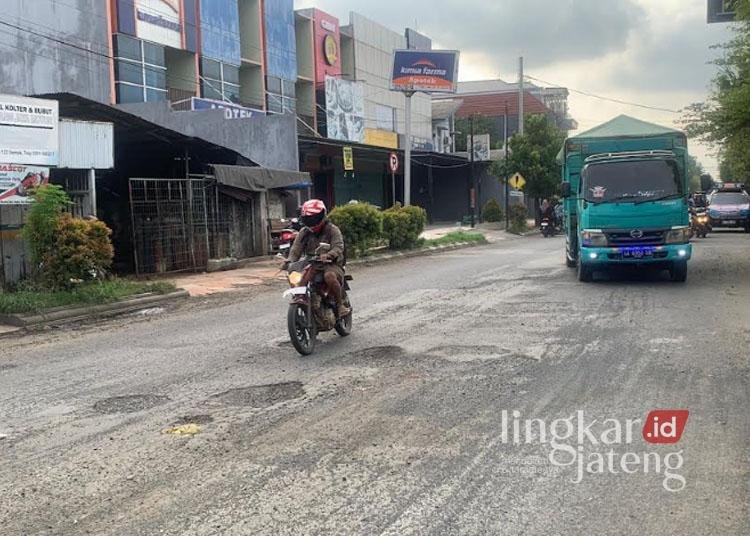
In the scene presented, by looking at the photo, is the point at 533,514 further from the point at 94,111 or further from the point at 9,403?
the point at 94,111

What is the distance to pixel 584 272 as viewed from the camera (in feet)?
44.7

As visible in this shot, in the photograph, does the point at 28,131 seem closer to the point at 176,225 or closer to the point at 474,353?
the point at 176,225

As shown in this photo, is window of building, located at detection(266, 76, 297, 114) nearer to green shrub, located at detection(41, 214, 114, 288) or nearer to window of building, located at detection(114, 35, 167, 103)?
window of building, located at detection(114, 35, 167, 103)

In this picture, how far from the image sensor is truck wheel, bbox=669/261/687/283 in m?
13.1

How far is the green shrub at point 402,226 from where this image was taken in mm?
22606

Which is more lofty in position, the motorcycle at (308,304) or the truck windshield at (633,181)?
the truck windshield at (633,181)

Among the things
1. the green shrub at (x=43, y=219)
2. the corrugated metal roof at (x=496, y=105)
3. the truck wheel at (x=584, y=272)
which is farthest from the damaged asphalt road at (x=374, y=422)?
the corrugated metal roof at (x=496, y=105)

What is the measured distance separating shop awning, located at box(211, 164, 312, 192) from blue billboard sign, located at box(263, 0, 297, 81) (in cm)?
1346

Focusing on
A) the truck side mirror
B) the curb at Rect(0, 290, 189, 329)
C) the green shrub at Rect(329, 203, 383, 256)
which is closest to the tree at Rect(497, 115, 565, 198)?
the green shrub at Rect(329, 203, 383, 256)

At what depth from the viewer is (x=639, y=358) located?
7293mm

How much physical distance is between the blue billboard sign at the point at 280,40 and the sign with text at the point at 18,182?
69.5 feet

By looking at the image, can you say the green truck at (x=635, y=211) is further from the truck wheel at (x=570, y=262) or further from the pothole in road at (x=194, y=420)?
the pothole in road at (x=194, y=420)

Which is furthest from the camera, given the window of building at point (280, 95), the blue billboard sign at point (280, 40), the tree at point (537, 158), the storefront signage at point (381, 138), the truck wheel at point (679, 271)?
the storefront signage at point (381, 138)

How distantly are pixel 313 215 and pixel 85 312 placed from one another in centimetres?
533
